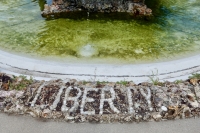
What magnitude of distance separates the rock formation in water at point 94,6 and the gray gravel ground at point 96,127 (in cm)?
497

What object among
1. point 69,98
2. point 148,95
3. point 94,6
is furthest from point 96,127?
point 94,6

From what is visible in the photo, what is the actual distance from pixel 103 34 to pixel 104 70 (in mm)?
2033

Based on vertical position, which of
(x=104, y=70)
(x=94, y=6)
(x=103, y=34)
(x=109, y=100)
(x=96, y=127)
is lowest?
(x=96, y=127)

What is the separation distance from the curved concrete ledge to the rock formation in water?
3163 mm

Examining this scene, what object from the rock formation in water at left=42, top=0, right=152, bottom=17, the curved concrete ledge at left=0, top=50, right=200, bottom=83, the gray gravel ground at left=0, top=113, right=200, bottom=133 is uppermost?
the rock formation in water at left=42, top=0, right=152, bottom=17

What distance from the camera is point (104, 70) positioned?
5523mm

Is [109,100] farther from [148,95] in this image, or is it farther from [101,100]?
[148,95]

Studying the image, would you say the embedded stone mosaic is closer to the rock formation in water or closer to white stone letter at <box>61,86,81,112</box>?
white stone letter at <box>61,86,81,112</box>

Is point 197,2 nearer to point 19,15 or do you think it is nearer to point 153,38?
point 153,38

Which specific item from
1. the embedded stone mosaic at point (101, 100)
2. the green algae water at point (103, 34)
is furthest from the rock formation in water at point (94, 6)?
the embedded stone mosaic at point (101, 100)

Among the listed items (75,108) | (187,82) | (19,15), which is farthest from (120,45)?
(19,15)

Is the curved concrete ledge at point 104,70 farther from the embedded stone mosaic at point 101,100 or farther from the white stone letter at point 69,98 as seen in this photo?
the white stone letter at point 69,98

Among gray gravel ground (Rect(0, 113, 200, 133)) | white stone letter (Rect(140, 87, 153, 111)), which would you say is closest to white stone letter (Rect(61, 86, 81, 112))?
gray gravel ground (Rect(0, 113, 200, 133))

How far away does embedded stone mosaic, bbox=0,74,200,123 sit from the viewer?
4.30 meters
